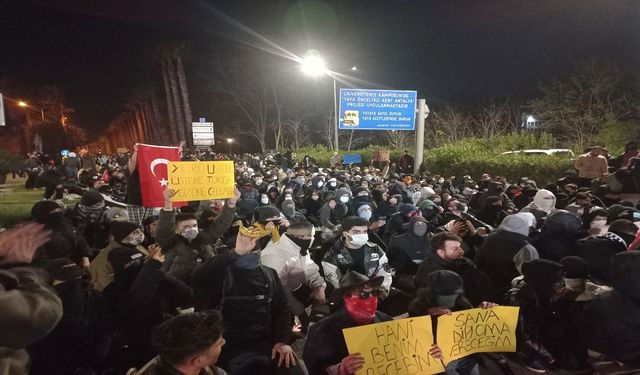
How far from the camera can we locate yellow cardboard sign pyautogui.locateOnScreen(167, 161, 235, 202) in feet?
21.8

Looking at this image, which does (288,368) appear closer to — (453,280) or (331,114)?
(453,280)

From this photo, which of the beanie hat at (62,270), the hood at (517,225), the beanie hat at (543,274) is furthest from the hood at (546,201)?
the beanie hat at (62,270)

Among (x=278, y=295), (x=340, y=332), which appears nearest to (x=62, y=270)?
(x=278, y=295)

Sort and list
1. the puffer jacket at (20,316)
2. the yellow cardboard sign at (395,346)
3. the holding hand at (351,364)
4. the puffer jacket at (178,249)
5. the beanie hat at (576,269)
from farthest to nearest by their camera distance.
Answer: the puffer jacket at (178,249), the beanie hat at (576,269), the yellow cardboard sign at (395,346), the holding hand at (351,364), the puffer jacket at (20,316)

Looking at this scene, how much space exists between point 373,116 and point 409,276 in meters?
15.1

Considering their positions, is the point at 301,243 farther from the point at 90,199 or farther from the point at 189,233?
the point at 90,199

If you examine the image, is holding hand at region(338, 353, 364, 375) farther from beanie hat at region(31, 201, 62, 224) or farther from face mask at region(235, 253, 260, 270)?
beanie hat at region(31, 201, 62, 224)

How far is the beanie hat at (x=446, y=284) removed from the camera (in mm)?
3629

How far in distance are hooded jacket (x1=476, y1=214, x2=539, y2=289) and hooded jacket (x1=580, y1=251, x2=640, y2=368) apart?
133 centimetres

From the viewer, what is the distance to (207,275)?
3.57m

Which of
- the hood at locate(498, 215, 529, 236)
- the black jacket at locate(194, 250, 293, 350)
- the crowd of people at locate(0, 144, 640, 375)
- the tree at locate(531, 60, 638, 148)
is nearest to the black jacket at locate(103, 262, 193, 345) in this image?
the crowd of people at locate(0, 144, 640, 375)

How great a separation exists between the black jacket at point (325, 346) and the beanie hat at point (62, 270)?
173cm

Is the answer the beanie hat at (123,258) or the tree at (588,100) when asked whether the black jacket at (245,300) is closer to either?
the beanie hat at (123,258)

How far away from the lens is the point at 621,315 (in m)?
3.37
